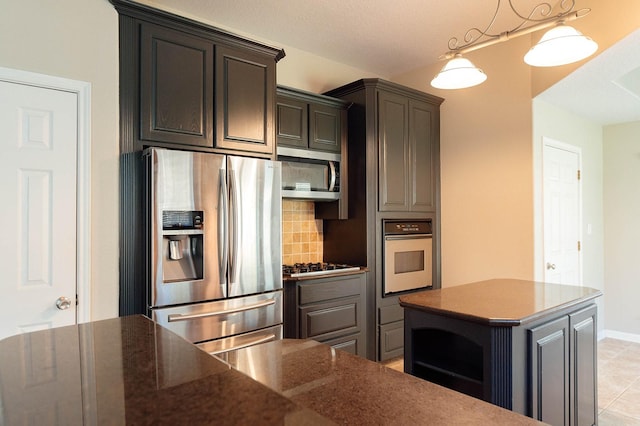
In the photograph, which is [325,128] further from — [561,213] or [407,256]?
[561,213]

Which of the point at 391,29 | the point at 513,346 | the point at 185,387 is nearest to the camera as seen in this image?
the point at 185,387

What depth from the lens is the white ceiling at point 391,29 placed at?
298 centimetres

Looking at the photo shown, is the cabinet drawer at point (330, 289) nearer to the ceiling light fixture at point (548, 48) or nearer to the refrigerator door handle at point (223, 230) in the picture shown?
the refrigerator door handle at point (223, 230)

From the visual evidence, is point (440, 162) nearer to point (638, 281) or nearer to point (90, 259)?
point (638, 281)

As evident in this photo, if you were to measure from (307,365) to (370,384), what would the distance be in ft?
0.73


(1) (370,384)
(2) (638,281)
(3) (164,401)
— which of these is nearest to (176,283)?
(1) (370,384)

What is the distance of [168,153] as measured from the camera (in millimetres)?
2324

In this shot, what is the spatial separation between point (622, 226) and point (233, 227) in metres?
4.50

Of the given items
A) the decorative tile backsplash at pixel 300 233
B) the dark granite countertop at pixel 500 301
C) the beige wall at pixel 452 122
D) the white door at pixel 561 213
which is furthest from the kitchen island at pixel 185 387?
the white door at pixel 561 213

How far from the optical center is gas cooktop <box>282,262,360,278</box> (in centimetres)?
305

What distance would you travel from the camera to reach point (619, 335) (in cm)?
450

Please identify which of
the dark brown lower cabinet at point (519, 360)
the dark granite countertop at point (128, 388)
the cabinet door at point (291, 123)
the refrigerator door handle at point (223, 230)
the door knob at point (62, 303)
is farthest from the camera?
the cabinet door at point (291, 123)

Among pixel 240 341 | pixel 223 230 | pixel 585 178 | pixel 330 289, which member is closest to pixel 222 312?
pixel 240 341

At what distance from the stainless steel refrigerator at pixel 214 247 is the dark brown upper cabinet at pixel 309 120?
2.05 ft
